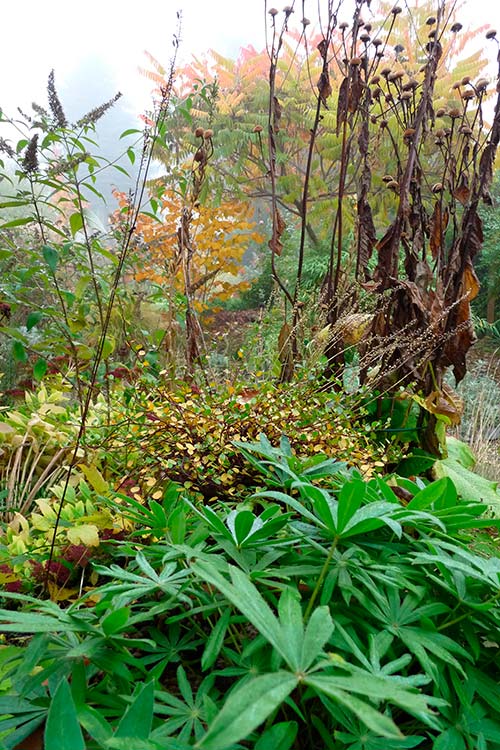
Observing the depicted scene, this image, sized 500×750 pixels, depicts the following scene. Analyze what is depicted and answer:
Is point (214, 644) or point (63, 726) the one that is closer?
point (63, 726)

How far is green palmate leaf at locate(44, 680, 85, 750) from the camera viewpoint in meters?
0.34

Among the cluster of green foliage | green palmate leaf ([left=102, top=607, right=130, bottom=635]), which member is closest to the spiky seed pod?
the cluster of green foliage

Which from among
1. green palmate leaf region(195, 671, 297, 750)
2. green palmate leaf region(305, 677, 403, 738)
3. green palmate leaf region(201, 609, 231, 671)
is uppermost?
green palmate leaf region(195, 671, 297, 750)

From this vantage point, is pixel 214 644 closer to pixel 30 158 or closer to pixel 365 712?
pixel 365 712

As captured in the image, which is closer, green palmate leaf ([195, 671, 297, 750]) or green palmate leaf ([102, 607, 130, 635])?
green palmate leaf ([195, 671, 297, 750])

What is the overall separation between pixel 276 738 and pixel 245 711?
0.15 metres

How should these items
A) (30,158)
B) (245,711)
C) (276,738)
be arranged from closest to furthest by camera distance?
(245,711)
(276,738)
(30,158)

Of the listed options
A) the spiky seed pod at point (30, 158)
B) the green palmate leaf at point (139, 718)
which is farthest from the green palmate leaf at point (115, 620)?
the spiky seed pod at point (30, 158)

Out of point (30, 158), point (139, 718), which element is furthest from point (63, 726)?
point (30, 158)

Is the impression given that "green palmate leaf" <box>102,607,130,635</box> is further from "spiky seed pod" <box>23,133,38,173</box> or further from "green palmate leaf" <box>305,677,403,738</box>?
"spiky seed pod" <box>23,133,38,173</box>

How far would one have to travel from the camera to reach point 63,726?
348 mm

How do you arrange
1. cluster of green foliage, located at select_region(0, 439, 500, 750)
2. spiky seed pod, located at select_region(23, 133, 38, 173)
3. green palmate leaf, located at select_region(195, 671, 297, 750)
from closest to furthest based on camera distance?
green palmate leaf, located at select_region(195, 671, 297, 750) → cluster of green foliage, located at select_region(0, 439, 500, 750) → spiky seed pod, located at select_region(23, 133, 38, 173)

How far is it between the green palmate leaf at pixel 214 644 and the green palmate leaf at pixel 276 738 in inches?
3.0

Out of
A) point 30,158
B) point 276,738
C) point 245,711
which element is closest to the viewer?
point 245,711
